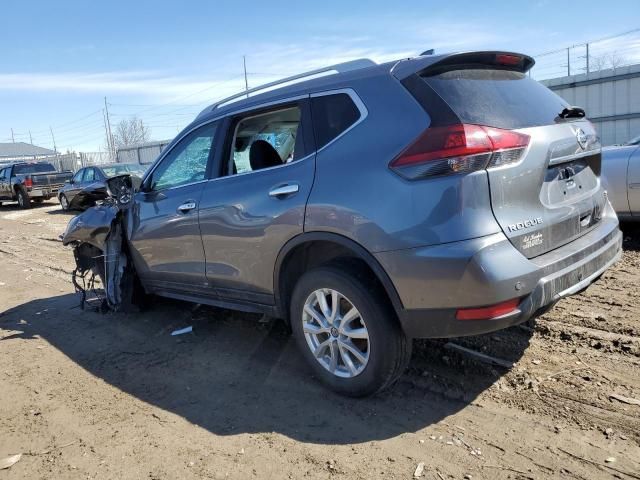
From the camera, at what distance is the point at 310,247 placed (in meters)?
3.45

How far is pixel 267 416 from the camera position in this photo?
3.26m

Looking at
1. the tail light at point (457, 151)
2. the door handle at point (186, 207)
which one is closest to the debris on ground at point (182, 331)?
the door handle at point (186, 207)

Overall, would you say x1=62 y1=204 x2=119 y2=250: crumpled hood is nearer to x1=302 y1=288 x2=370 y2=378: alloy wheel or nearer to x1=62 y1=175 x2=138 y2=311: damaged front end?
Answer: x1=62 y1=175 x2=138 y2=311: damaged front end

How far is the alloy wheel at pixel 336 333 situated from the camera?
3.17 m

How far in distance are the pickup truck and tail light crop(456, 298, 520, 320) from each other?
71.5 feet

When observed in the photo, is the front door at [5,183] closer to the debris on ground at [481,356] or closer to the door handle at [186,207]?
the door handle at [186,207]

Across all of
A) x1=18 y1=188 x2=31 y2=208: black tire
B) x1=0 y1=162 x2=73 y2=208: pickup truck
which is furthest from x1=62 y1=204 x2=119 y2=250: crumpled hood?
x1=18 y1=188 x2=31 y2=208: black tire

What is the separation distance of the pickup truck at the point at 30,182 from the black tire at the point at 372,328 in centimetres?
2097

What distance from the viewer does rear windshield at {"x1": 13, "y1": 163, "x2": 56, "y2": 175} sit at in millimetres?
21747

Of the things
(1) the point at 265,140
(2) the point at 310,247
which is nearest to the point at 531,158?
(2) the point at 310,247

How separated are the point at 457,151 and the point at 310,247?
1.19 metres

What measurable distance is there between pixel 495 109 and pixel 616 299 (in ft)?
8.56

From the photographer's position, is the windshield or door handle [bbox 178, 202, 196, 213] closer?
door handle [bbox 178, 202, 196, 213]

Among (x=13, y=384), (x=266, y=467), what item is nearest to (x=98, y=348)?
(x=13, y=384)
